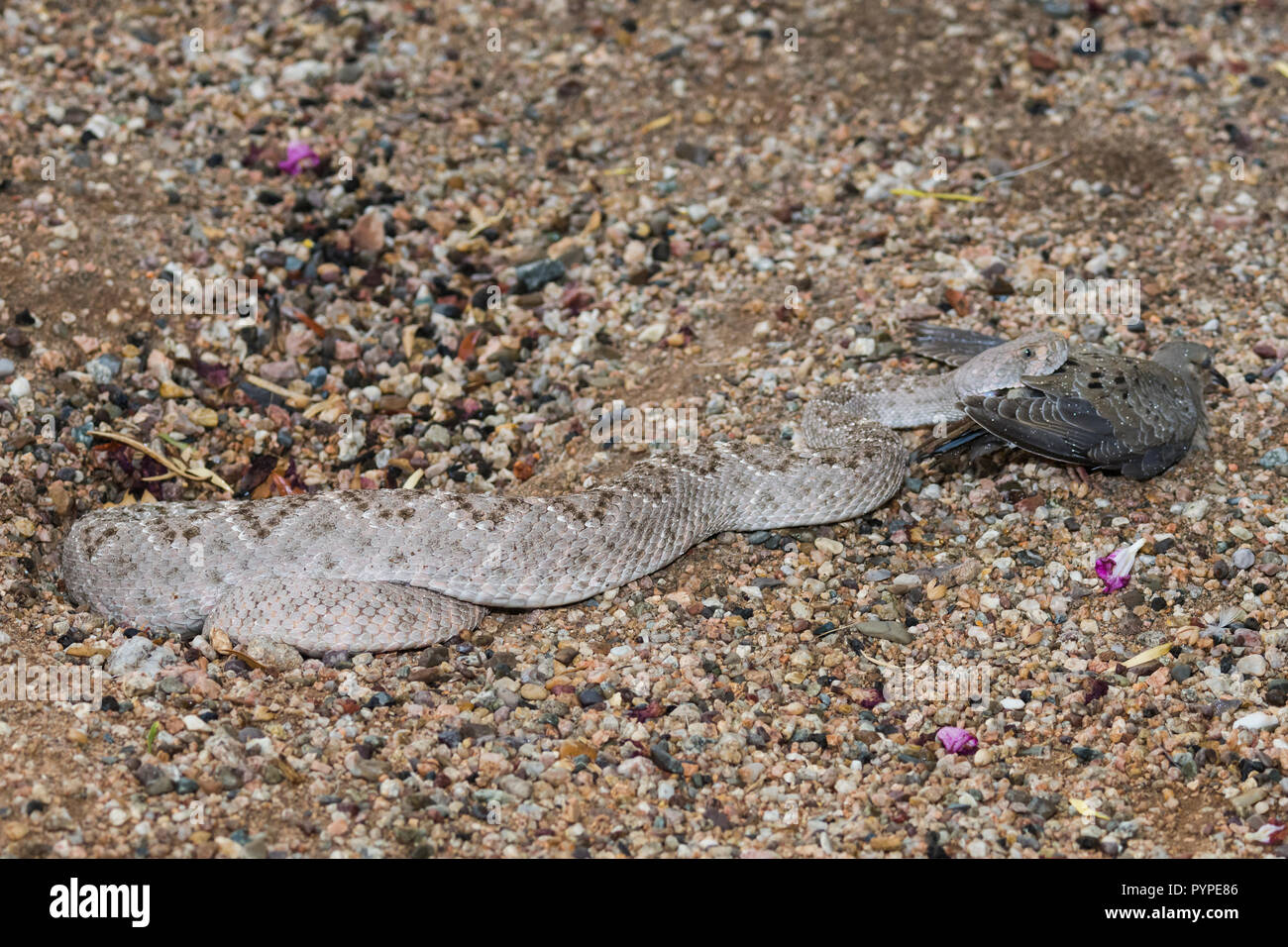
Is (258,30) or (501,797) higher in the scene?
(258,30)

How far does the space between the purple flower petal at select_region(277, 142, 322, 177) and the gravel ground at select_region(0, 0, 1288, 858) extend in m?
0.02

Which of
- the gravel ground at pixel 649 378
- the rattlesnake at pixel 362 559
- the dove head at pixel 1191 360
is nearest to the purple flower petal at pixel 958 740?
the gravel ground at pixel 649 378

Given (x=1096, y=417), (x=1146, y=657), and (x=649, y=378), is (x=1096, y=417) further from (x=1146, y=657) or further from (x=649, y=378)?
(x=649, y=378)

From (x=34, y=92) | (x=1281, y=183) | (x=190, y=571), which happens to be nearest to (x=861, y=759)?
(x=190, y=571)

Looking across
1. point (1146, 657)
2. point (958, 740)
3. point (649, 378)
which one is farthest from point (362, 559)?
point (1146, 657)

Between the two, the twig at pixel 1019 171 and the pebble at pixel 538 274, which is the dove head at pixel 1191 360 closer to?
the twig at pixel 1019 171

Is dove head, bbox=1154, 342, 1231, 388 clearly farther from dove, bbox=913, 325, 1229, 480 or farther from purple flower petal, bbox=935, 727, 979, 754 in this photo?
purple flower petal, bbox=935, 727, 979, 754

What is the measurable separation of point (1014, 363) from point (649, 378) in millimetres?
2218

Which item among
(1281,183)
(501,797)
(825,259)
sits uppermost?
(1281,183)

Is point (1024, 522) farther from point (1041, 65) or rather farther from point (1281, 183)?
point (1041, 65)

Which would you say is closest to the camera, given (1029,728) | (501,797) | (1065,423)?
(501,797)

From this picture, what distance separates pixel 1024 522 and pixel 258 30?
7.19 metres

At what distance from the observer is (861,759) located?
5.65m

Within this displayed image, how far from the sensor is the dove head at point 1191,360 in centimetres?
769
